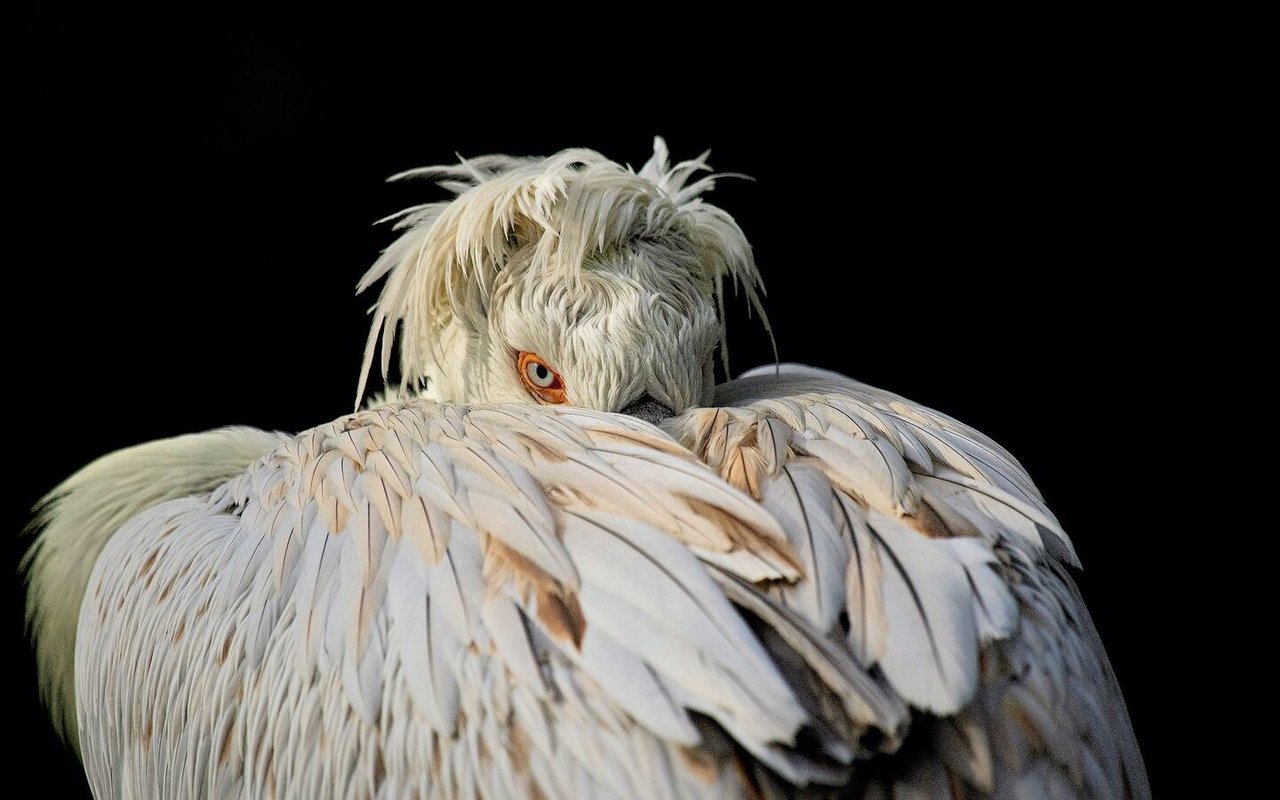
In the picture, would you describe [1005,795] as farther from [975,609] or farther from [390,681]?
[390,681]

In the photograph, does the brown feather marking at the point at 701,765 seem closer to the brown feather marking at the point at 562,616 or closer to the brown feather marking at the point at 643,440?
the brown feather marking at the point at 562,616

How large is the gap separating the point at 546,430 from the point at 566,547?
0.18m

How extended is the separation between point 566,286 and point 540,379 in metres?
0.12

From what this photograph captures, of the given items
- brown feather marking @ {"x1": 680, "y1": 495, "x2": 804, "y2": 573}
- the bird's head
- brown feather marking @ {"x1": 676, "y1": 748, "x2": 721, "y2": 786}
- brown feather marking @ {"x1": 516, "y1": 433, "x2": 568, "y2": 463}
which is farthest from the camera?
the bird's head

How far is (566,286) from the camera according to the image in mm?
1385

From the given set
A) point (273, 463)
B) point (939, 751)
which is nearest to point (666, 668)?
point (939, 751)

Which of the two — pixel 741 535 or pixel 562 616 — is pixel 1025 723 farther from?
pixel 562 616

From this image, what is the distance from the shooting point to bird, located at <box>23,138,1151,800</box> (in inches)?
35.4

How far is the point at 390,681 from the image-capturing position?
0.97m

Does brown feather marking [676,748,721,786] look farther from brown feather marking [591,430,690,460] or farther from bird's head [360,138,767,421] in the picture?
bird's head [360,138,767,421]

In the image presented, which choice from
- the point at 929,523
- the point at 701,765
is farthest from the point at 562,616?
the point at 929,523

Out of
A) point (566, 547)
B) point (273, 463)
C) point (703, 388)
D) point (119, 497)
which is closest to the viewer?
point (566, 547)

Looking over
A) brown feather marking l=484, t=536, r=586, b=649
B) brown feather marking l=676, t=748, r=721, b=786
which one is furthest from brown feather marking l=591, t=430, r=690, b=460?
brown feather marking l=676, t=748, r=721, b=786

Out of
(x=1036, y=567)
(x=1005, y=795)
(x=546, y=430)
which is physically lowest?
(x=1005, y=795)
